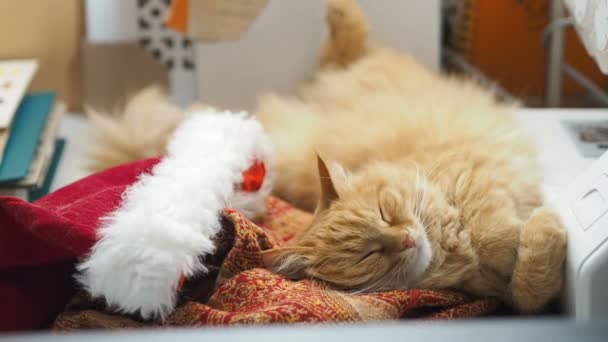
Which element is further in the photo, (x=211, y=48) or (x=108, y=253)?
(x=211, y=48)

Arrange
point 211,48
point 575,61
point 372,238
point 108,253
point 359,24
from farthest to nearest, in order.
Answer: point 575,61
point 211,48
point 359,24
point 372,238
point 108,253

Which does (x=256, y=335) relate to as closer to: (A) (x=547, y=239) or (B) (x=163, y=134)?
(A) (x=547, y=239)

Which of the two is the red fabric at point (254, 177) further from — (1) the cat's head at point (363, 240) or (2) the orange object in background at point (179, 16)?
(2) the orange object in background at point (179, 16)

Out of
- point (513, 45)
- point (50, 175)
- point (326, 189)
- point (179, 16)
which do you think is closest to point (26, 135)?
point (50, 175)

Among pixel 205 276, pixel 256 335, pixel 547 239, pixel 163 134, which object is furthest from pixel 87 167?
pixel 256 335

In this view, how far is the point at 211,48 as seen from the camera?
190 cm

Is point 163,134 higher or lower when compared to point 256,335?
lower

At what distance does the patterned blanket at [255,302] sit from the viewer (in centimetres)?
88

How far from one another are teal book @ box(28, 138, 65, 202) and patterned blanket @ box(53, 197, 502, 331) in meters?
0.57

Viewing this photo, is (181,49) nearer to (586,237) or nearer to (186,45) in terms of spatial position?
(186,45)

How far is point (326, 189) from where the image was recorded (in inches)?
48.2

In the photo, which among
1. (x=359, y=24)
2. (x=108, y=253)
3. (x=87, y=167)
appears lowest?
(x=87, y=167)

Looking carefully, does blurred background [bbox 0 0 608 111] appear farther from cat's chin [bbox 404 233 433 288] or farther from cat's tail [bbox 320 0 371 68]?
cat's chin [bbox 404 233 433 288]

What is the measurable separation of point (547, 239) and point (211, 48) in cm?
121
